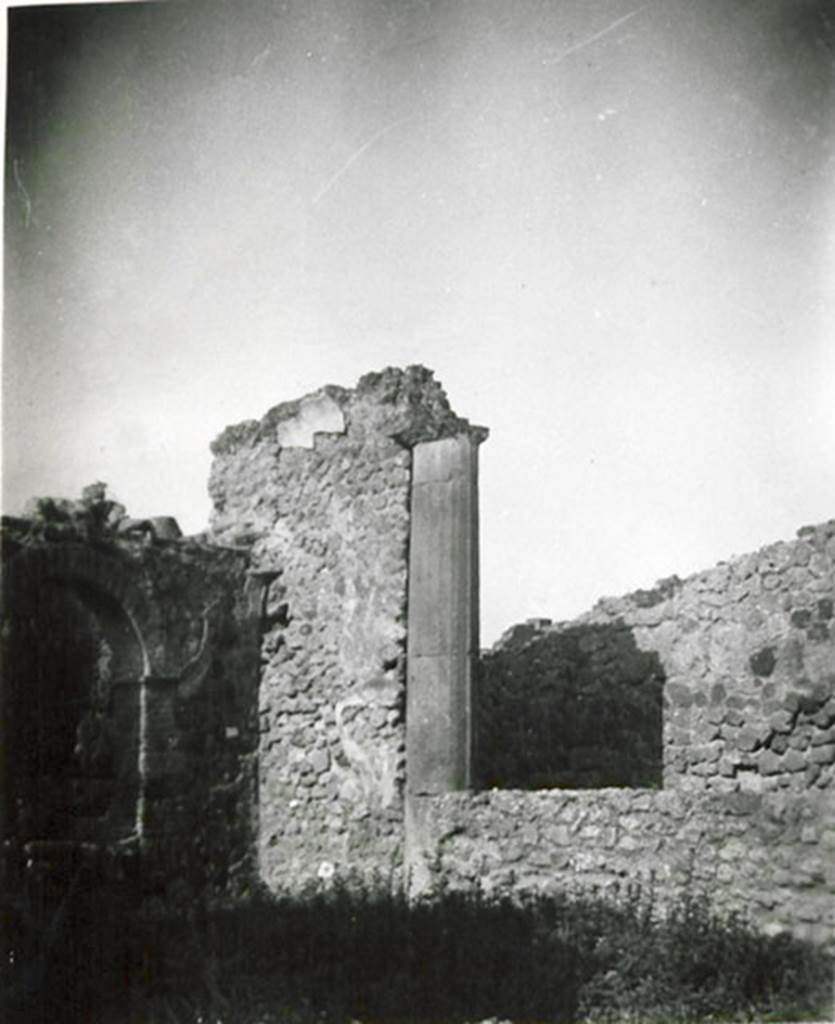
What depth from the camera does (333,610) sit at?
12.3 m

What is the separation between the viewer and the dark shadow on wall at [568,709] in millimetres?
13266

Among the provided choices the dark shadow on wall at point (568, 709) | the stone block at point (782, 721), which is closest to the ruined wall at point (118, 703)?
the dark shadow on wall at point (568, 709)

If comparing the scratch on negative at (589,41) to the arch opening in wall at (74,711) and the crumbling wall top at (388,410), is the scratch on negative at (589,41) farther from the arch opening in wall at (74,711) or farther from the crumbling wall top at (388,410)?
the arch opening in wall at (74,711)

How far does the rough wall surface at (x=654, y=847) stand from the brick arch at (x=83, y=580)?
117 inches

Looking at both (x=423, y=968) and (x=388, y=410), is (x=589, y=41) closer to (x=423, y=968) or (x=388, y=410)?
(x=388, y=410)

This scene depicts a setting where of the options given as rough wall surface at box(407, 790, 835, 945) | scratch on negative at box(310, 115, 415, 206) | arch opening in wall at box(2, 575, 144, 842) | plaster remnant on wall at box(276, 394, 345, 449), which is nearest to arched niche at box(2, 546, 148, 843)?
arch opening in wall at box(2, 575, 144, 842)

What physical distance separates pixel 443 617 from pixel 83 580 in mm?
2970

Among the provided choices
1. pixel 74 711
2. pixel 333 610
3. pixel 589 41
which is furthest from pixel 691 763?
pixel 589 41

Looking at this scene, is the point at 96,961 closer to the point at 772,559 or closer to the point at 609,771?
the point at 772,559

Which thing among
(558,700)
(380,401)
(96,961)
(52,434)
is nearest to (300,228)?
(52,434)

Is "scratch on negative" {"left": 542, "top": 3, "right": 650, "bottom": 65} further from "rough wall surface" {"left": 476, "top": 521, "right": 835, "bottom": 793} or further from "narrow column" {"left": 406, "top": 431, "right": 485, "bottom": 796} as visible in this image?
"rough wall surface" {"left": 476, "top": 521, "right": 835, "bottom": 793}

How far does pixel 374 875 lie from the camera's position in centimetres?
1009

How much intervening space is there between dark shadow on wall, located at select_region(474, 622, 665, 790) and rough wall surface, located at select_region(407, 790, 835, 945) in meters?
2.93

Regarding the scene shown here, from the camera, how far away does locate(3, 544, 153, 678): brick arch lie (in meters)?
11.1
